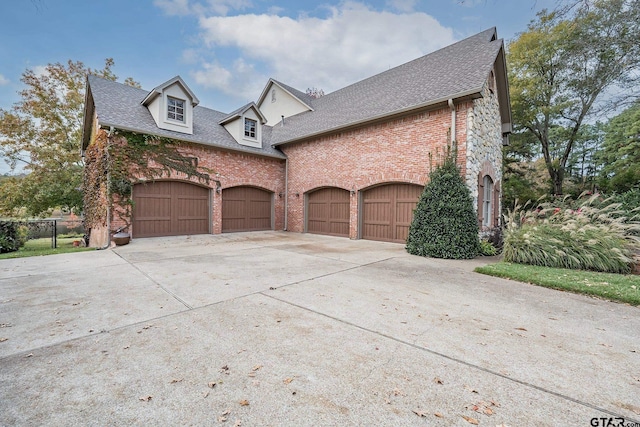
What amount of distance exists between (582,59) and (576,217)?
5.75 metres

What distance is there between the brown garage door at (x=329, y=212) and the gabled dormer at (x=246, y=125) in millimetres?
3869

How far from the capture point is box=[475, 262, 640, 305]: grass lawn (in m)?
4.56

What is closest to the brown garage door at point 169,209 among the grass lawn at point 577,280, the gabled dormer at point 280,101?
the gabled dormer at point 280,101

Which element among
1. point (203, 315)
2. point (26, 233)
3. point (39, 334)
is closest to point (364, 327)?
point (203, 315)

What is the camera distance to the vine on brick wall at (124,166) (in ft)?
31.1

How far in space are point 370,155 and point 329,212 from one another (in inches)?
131

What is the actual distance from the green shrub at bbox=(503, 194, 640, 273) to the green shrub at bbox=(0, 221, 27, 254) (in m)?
15.6

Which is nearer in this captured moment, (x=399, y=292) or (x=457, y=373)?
(x=457, y=373)

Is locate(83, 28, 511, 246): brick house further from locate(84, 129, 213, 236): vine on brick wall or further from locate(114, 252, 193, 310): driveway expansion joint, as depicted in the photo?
locate(114, 252, 193, 310): driveway expansion joint

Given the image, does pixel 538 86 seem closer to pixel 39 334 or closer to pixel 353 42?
pixel 353 42

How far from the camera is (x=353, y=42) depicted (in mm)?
13539

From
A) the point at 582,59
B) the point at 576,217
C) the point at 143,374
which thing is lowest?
the point at 143,374

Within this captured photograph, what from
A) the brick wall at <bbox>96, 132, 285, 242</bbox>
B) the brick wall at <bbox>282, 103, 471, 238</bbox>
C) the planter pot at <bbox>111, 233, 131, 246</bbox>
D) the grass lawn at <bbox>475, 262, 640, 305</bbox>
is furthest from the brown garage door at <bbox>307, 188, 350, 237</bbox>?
the planter pot at <bbox>111, 233, 131, 246</bbox>

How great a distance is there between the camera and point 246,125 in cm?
1335
